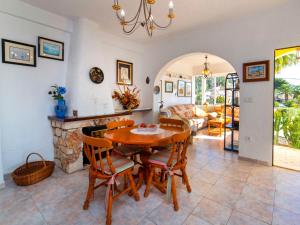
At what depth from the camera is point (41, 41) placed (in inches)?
105

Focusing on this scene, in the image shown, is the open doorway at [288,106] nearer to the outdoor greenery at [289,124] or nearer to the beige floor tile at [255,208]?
the outdoor greenery at [289,124]

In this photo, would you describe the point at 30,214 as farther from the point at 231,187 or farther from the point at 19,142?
the point at 231,187

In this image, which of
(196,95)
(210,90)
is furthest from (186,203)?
(210,90)

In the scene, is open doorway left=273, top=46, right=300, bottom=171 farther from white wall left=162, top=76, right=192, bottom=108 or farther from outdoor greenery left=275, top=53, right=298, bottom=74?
white wall left=162, top=76, right=192, bottom=108

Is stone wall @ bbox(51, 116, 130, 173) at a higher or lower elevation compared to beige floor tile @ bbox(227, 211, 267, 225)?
higher

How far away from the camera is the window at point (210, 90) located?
714 cm

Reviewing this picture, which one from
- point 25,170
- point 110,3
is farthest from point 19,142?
point 110,3

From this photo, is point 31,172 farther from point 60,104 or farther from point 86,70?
point 86,70

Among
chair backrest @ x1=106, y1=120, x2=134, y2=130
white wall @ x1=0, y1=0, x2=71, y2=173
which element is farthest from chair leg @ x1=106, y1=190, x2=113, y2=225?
white wall @ x1=0, y1=0, x2=71, y2=173

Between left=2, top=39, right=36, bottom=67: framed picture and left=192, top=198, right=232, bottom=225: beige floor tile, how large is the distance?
10.5 feet

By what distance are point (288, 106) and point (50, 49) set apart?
191 inches

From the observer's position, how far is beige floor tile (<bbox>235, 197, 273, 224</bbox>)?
161 cm

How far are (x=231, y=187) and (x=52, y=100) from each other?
3.19m

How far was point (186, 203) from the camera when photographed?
1.83 metres
